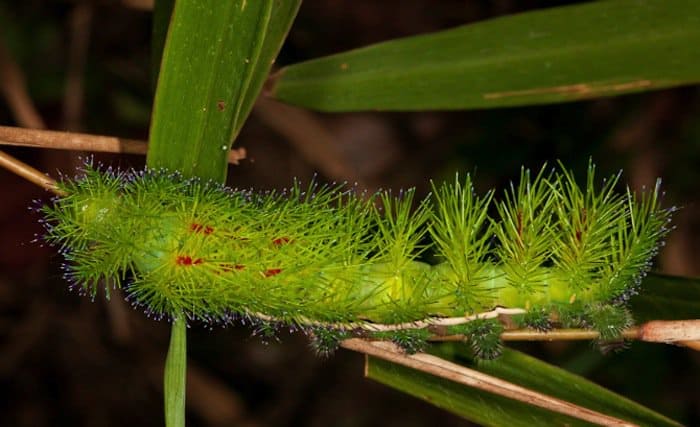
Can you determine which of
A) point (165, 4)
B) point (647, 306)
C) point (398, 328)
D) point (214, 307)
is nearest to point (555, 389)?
point (647, 306)

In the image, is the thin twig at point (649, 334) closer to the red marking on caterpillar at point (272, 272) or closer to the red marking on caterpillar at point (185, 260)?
the red marking on caterpillar at point (272, 272)

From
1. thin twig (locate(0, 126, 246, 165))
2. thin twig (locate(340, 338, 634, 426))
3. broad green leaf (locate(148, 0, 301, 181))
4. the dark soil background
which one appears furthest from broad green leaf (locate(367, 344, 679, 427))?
the dark soil background

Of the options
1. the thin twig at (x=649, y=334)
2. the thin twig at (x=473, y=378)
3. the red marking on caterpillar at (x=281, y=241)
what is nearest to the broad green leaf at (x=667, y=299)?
the thin twig at (x=649, y=334)

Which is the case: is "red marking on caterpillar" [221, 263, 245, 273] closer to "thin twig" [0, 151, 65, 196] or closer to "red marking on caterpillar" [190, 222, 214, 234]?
"red marking on caterpillar" [190, 222, 214, 234]

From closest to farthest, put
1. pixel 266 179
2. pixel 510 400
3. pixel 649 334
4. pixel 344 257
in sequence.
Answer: pixel 649 334
pixel 344 257
pixel 510 400
pixel 266 179

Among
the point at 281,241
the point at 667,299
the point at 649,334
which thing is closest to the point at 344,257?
the point at 281,241

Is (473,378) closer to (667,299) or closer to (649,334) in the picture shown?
(649,334)

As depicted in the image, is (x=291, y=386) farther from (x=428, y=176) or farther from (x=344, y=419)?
(x=428, y=176)
